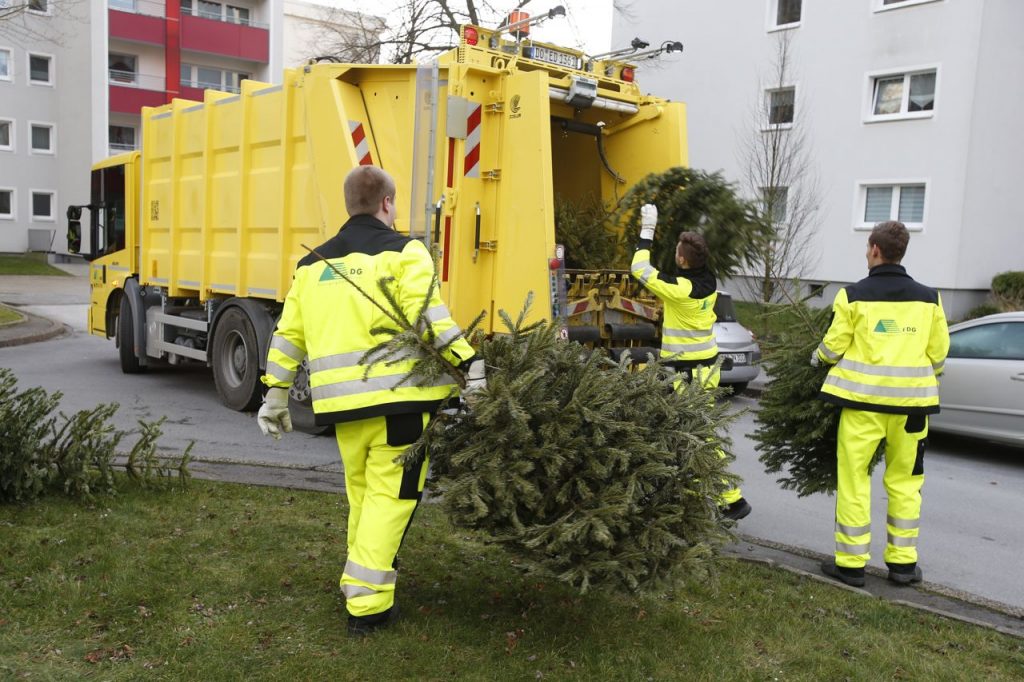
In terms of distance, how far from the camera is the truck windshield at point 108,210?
10.8 metres

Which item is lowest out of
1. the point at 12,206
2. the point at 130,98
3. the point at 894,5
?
the point at 12,206

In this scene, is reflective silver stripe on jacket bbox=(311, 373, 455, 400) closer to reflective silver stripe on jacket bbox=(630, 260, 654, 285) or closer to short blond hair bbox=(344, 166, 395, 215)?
short blond hair bbox=(344, 166, 395, 215)

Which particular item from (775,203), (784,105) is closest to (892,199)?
(784,105)

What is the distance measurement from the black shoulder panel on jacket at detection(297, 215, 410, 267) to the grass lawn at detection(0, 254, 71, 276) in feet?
95.5

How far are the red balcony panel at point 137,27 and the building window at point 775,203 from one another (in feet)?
91.5

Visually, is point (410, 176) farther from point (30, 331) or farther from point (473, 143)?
point (30, 331)

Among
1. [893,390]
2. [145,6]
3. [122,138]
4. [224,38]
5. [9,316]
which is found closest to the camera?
[893,390]

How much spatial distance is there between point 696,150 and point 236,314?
17.3m

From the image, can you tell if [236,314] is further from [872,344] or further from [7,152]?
[7,152]

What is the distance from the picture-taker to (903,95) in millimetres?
19219

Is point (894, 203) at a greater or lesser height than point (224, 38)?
lesser

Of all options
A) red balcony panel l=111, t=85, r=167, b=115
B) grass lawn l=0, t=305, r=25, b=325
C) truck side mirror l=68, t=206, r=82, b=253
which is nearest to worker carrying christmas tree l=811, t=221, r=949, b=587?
truck side mirror l=68, t=206, r=82, b=253

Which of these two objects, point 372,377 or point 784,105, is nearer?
point 372,377

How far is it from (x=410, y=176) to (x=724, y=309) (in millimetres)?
5384
